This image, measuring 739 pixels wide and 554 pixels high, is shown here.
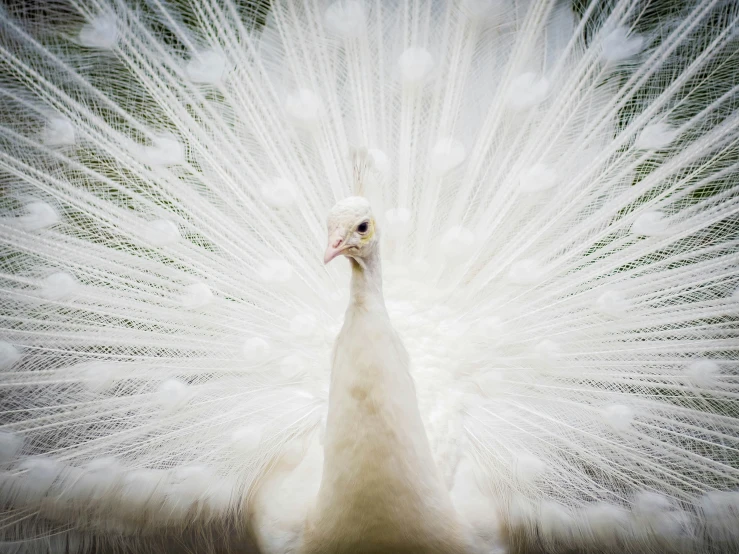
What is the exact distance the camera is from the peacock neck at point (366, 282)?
0.94 metres

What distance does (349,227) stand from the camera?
0.88 metres

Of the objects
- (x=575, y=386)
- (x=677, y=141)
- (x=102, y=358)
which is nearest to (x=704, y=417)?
(x=575, y=386)

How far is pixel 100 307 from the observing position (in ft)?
4.17

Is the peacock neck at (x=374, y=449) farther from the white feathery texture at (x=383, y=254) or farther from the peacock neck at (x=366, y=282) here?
the white feathery texture at (x=383, y=254)

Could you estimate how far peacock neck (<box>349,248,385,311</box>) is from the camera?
3.09 ft

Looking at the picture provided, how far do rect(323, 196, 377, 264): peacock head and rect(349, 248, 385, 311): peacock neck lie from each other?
0.11ft

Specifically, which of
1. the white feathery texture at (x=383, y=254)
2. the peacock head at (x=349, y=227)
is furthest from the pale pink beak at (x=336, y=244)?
the white feathery texture at (x=383, y=254)

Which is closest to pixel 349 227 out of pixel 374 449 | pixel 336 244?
pixel 336 244

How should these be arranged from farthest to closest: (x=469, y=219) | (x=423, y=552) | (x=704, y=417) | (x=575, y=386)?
1. (x=469, y=219)
2. (x=575, y=386)
3. (x=704, y=417)
4. (x=423, y=552)

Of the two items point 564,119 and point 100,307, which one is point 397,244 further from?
Result: point 100,307

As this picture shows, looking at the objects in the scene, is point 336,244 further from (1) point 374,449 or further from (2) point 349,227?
(1) point 374,449

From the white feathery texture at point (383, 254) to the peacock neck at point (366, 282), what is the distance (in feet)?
1.21

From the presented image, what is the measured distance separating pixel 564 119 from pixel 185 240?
2.96ft

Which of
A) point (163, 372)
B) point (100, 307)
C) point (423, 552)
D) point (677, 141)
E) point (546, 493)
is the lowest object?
point (423, 552)
